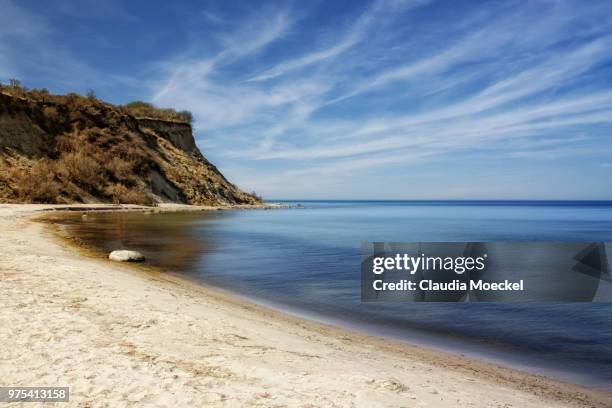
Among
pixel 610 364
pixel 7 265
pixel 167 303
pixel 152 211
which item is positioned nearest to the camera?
pixel 610 364

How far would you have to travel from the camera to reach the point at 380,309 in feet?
35.3

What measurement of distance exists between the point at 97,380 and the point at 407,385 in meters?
3.44

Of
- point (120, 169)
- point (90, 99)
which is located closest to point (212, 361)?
point (120, 169)

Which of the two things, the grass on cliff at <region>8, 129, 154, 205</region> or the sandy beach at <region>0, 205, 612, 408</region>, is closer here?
the sandy beach at <region>0, 205, 612, 408</region>

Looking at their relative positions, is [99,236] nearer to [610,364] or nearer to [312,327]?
[312,327]

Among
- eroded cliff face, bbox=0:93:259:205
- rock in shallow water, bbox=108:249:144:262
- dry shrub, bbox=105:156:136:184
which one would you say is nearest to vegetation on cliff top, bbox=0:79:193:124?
eroded cliff face, bbox=0:93:259:205

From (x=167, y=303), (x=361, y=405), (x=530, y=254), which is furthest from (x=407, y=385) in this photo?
(x=530, y=254)

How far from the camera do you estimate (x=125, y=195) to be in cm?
5594

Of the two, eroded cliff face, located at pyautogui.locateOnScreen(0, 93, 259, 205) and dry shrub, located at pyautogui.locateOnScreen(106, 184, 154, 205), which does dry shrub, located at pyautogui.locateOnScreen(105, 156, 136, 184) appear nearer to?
eroded cliff face, located at pyautogui.locateOnScreen(0, 93, 259, 205)

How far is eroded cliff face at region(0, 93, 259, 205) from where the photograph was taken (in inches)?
1885

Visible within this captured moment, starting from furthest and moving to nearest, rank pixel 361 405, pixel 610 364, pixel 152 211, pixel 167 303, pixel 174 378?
1. pixel 152 211
2. pixel 167 303
3. pixel 610 364
4. pixel 174 378
5. pixel 361 405

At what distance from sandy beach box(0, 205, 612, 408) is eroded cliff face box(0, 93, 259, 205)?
43.8 metres

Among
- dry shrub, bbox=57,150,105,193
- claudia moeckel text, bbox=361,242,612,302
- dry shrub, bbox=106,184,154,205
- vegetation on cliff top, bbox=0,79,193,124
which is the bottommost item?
claudia moeckel text, bbox=361,242,612,302

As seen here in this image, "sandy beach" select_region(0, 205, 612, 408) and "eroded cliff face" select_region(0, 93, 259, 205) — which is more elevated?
"eroded cliff face" select_region(0, 93, 259, 205)
